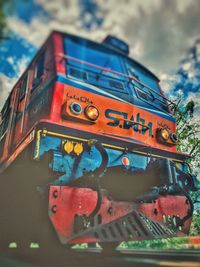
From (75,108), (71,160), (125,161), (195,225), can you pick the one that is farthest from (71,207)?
(195,225)

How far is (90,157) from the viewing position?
289 cm

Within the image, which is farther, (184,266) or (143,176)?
(143,176)

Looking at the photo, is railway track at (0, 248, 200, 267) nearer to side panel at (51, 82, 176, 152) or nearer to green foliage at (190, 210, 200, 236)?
side panel at (51, 82, 176, 152)

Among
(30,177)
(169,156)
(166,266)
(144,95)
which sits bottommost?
(166,266)

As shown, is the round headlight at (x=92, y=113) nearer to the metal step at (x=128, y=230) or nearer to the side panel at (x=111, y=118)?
the side panel at (x=111, y=118)

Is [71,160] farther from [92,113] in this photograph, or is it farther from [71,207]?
[92,113]

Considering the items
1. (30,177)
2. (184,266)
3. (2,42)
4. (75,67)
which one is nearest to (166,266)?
(184,266)

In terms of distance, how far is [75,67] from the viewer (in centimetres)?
327

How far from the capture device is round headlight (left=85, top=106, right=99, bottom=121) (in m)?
3.04

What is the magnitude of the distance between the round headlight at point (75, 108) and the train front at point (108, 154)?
0.04 ft

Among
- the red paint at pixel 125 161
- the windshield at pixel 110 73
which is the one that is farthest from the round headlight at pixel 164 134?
the red paint at pixel 125 161

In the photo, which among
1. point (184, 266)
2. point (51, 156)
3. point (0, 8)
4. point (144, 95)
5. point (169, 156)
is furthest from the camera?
point (144, 95)

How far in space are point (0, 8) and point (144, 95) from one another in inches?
104

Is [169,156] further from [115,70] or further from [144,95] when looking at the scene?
[115,70]
